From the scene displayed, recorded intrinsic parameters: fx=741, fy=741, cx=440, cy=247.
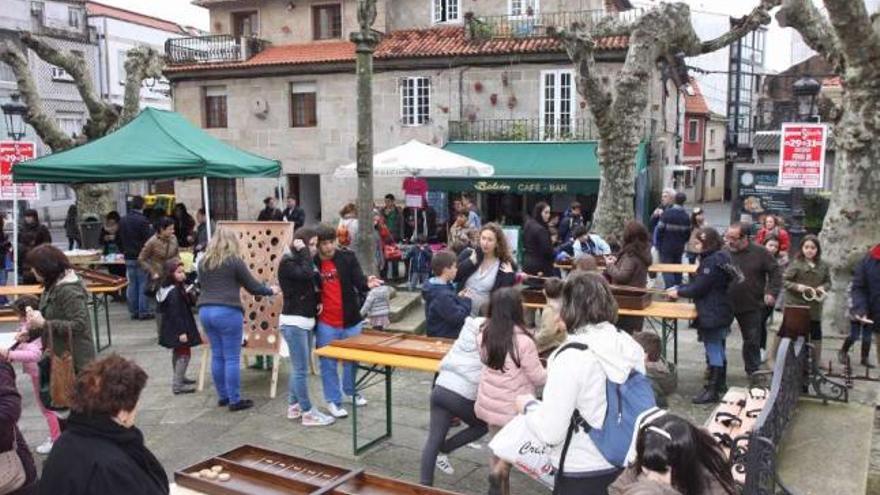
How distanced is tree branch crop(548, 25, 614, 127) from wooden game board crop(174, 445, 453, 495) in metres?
9.96

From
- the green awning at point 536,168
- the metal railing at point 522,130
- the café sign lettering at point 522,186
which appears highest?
the metal railing at point 522,130

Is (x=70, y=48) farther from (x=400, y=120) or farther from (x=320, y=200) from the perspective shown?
(x=400, y=120)

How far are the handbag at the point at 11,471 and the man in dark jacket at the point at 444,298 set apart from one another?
2.88 metres

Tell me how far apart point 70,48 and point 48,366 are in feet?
120

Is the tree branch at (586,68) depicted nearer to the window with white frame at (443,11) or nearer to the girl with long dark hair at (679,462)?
the window with white frame at (443,11)

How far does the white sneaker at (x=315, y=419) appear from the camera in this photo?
20.2 ft

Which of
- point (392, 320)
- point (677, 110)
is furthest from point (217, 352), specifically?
point (677, 110)

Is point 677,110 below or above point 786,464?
above

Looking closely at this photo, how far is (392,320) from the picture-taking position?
30.3ft

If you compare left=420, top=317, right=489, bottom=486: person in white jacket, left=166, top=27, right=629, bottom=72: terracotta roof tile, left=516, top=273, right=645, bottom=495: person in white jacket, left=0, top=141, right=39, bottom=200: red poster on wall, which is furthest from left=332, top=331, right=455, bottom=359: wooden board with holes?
left=166, top=27, right=629, bottom=72: terracotta roof tile

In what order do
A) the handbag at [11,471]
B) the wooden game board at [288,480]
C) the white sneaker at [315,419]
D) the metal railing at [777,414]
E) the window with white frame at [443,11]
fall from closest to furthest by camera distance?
the metal railing at [777,414]
the handbag at [11,471]
the wooden game board at [288,480]
the white sneaker at [315,419]
the window with white frame at [443,11]

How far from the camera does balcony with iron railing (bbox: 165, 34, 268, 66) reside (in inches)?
944

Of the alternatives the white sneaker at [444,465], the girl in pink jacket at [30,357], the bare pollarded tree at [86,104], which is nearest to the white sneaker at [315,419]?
the white sneaker at [444,465]

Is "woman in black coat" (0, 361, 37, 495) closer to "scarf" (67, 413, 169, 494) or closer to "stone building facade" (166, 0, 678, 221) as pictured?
"scarf" (67, 413, 169, 494)
